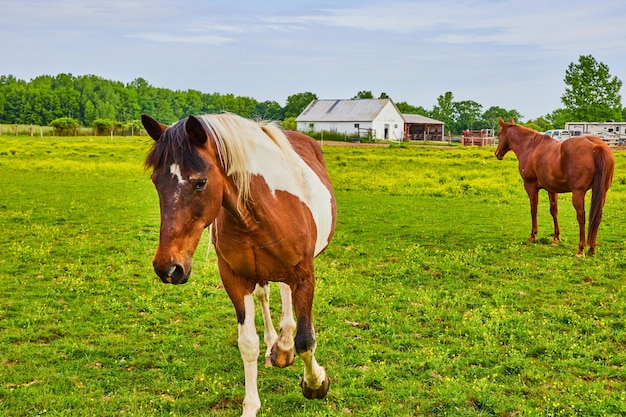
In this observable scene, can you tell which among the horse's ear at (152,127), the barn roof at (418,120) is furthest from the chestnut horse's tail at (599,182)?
the barn roof at (418,120)

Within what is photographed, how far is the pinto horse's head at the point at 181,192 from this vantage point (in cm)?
334

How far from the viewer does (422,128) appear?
78.9 m

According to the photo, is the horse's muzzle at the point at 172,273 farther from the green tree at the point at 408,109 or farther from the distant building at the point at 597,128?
the green tree at the point at 408,109

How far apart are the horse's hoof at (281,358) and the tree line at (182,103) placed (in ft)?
215

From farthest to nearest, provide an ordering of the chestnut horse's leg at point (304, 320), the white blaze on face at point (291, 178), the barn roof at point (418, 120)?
1. the barn roof at point (418, 120)
2. the chestnut horse's leg at point (304, 320)
3. the white blaze on face at point (291, 178)

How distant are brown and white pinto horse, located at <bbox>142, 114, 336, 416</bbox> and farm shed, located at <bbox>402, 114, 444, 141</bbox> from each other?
7231 cm

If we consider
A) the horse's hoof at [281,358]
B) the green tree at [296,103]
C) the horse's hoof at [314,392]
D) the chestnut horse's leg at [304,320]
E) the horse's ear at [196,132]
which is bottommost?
the horse's hoof at [314,392]

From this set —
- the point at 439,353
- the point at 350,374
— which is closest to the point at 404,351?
the point at 439,353

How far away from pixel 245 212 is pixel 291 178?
0.58 m

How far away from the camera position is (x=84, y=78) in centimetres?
11494

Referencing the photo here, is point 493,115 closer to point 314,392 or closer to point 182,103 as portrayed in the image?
point 182,103

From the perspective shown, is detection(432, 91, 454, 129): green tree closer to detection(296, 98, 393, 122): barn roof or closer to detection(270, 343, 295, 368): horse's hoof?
detection(296, 98, 393, 122): barn roof

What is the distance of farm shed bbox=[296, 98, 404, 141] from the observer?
2717 inches

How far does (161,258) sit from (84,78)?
4903 inches
